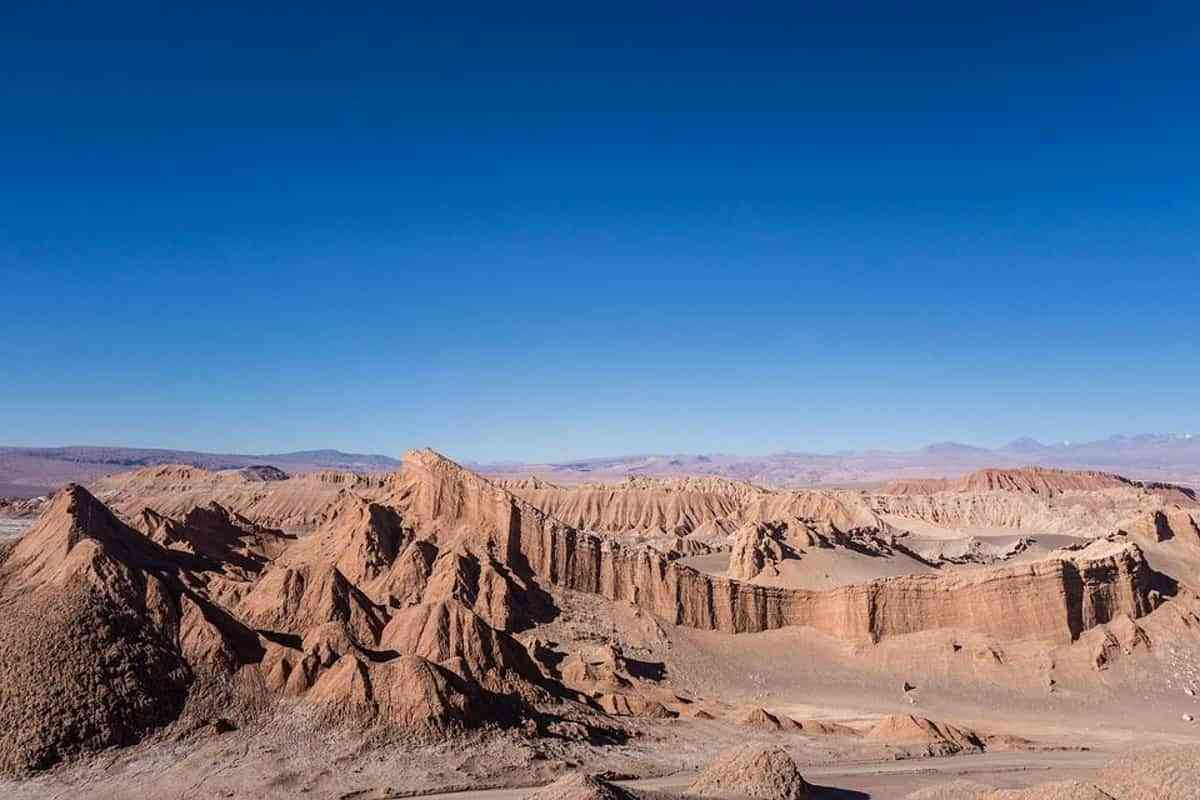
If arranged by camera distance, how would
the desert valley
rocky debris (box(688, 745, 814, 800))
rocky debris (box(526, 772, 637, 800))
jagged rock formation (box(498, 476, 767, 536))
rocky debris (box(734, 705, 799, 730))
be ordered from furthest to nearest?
jagged rock formation (box(498, 476, 767, 536)) → rocky debris (box(734, 705, 799, 730)) → the desert valley → rocky debris (box(688, 745, 814, 800)) → rocky debris (box(526, 772, 637, 800))

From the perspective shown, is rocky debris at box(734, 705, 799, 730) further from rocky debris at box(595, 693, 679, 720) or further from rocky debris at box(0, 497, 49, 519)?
rocky debris at box(0, 497, 49, 519)

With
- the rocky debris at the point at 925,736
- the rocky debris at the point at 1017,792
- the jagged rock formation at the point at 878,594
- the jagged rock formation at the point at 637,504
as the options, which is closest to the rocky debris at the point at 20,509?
the jagged rock formation at the point at 637,504

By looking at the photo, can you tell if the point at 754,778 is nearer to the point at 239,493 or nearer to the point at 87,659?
the point at 87,659

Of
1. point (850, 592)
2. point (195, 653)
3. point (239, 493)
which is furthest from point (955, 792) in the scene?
point (239, 493)

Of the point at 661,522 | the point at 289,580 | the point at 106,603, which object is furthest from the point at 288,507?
the point at 106,603

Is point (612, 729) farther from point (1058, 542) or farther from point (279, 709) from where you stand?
point (1058, 542)

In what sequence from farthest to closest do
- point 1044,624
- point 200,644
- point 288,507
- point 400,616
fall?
point 288,507 < point 1044,624 < point 400,616 < point 200,644

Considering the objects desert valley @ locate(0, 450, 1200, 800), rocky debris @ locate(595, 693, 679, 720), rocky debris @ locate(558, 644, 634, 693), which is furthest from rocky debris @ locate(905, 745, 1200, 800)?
rocky debris @ locate(558, 644, 634, 693)
